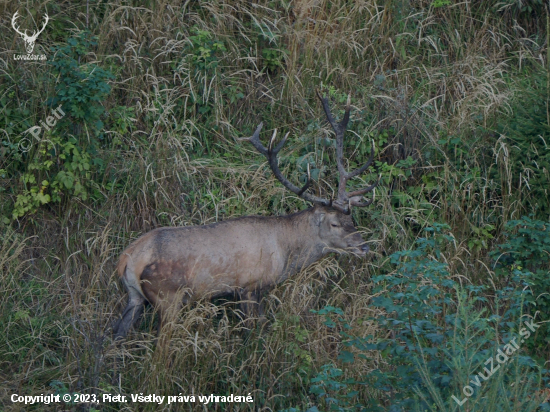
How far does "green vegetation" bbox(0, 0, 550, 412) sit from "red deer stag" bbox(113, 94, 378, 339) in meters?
0.20

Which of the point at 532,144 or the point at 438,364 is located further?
the point at 532,144

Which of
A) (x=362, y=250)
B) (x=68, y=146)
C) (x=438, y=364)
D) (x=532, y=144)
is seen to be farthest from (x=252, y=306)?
(x=532, y=144)

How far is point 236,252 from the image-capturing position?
5969 mm

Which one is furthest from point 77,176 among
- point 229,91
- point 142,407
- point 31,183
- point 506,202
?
point 506,202

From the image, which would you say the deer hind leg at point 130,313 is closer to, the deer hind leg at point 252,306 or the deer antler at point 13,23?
the deer hind leg at point 252,306

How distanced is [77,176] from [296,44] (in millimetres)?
3107

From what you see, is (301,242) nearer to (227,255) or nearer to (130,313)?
(227,255)

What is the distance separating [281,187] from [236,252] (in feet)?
4.13

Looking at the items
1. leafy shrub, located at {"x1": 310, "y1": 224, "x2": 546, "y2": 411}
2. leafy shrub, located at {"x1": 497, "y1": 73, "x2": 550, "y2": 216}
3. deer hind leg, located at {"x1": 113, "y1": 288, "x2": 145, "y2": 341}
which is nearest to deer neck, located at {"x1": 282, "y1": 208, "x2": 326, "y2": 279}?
deer hind leg, located at {"x1": 113, "y1": 288, "x2": 145, "y2": 341}

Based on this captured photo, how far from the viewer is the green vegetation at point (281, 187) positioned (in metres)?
5.12

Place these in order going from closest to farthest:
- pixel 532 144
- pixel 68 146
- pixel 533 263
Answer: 1. pixel 533 263
2. pixel 68 146
3. pixel 532 144

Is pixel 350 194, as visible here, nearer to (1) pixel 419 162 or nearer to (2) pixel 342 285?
(2) pixel 342 285

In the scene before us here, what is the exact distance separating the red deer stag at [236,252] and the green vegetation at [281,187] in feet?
0.66

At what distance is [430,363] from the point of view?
4.39 m
